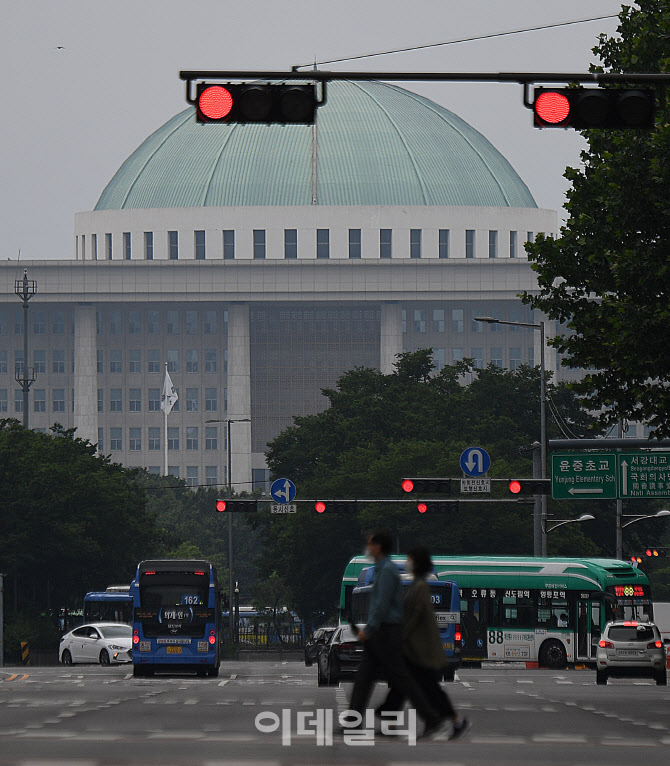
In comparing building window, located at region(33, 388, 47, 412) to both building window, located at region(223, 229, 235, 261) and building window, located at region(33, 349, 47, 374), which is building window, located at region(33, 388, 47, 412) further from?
building window, located at region(223, 229, 235, 261)

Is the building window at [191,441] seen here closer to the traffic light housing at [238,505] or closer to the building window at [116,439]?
the building window at [116,439]

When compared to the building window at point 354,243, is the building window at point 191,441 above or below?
below

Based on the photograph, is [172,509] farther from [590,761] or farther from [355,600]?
[590,761]

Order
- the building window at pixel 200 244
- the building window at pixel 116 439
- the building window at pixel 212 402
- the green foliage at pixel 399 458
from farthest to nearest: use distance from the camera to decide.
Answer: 1. the building window at pixel 212 402
2. the building window at pixel 116 439
3. the building window at pixel 200 244
4. the green foliage at pixel 399 458

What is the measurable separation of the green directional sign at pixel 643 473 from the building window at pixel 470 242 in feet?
442

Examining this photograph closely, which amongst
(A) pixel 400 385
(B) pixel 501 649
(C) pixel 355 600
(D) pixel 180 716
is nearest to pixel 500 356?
(A) pixel 400 385

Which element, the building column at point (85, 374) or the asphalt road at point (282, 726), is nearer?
the asphalt road at point (282, 726)

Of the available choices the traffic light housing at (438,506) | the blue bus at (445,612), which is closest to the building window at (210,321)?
the traffic light housing at (438,506)

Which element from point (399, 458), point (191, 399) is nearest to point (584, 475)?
point (399, 458)

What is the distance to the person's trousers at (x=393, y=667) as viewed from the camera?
55.2 ft

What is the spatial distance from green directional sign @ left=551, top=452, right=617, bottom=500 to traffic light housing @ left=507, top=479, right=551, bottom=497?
7.15 ft

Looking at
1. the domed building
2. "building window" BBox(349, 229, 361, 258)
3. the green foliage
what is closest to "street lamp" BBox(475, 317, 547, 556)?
the green foliage

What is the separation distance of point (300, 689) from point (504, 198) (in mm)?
156250

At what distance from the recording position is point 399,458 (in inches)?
3314
